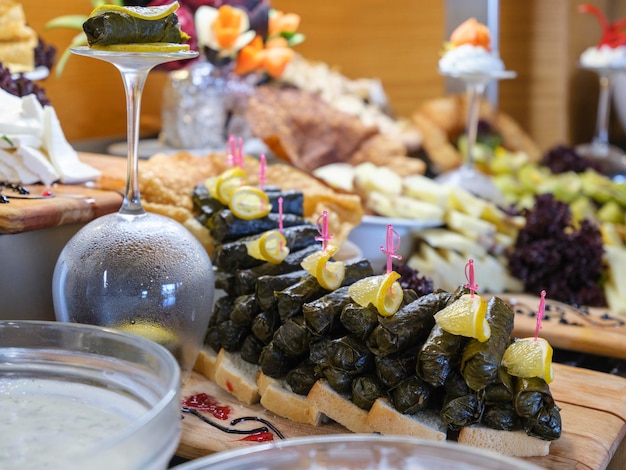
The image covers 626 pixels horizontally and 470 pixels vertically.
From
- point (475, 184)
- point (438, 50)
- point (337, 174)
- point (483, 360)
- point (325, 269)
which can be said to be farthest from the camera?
point (438, 50)

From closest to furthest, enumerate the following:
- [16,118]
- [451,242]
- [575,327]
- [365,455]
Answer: [365,455] < [16,118] < [575,327] < [451,242]

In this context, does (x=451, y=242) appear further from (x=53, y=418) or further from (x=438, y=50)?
(x=438, y=50)

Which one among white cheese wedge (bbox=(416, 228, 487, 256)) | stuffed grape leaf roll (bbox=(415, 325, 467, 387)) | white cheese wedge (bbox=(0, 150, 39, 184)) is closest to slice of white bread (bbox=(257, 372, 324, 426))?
stuffed grape leaf roll (bbox=(415, 325, 467, 387))

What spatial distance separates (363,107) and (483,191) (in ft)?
2.45

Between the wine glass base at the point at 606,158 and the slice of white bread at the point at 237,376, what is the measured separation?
8.06ft

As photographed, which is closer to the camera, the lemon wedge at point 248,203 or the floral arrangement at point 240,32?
the lemon wedge at point 248,203

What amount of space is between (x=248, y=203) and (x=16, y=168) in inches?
19.6

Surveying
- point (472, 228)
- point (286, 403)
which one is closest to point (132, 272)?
point (286, 403)

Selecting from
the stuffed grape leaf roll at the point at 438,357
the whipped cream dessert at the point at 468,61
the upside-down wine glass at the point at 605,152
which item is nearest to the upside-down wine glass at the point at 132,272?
the stuffed grape leaf roll at the point at 438,357

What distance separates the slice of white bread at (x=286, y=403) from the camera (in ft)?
4.98

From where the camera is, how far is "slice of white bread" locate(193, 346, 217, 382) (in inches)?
67.6

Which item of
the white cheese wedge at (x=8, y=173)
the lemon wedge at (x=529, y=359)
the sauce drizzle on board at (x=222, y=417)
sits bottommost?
the sauce drizzle on board at (x=222, y=417)

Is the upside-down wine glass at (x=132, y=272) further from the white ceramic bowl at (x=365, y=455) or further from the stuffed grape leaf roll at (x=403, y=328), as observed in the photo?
the white ceramic bowl at (x=365, y=455)

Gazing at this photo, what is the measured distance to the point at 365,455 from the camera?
3.01 feet
